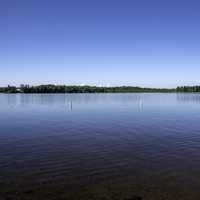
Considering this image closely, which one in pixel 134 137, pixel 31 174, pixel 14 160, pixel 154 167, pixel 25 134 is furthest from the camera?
pixel 25 134

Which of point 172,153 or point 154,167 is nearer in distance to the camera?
point 154,167

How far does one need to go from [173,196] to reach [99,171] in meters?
4.81

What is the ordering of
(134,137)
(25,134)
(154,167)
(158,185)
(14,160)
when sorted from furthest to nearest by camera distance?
(25,134) → (134,137) → (14,160) → (154,167) → (158,185)

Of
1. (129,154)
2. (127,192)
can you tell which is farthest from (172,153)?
(127,192)

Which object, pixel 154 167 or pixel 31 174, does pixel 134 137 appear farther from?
pixel 31 174

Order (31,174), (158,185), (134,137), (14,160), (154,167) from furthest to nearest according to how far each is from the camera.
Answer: (134,137), (14,160), (154,167), (31,174), (158,185)

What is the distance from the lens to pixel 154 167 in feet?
49.7

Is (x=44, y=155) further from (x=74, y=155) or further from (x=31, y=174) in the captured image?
(x=31, y=174)

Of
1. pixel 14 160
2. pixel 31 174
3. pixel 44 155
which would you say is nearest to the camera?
pixel 31 174

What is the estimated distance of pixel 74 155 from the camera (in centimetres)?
1789

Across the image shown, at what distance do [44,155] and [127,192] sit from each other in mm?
8411

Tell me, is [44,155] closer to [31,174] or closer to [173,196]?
[31,174]

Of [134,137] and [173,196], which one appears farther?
[134,137]

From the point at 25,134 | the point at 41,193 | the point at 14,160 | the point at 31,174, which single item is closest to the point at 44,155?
the point at 14,160
